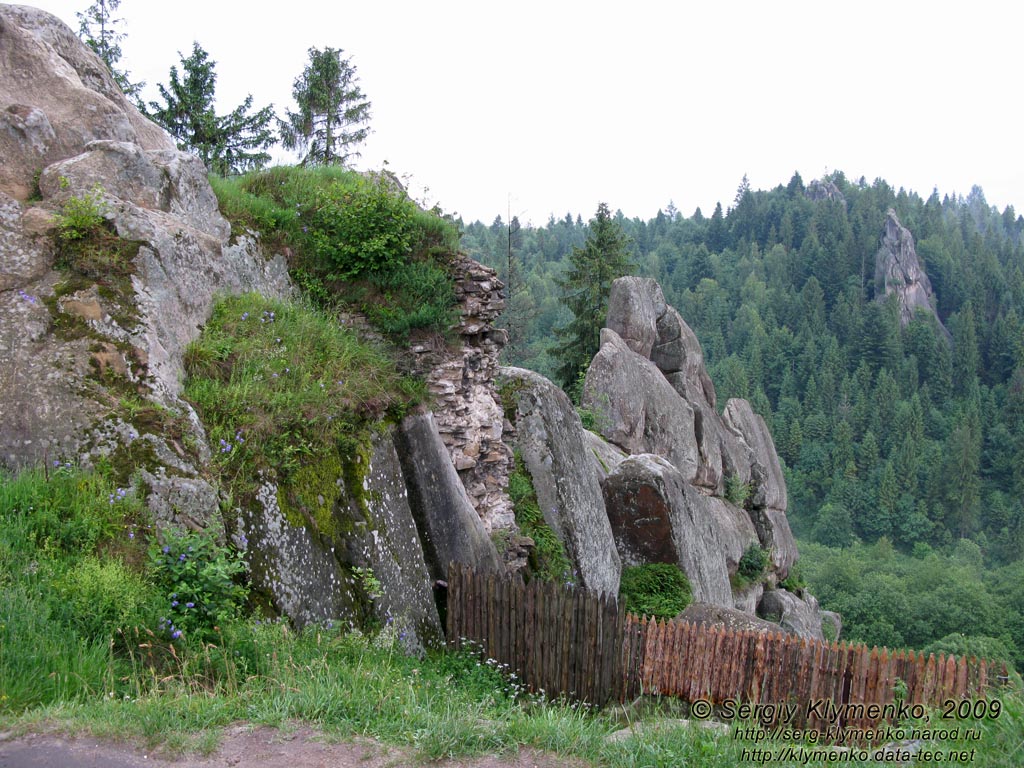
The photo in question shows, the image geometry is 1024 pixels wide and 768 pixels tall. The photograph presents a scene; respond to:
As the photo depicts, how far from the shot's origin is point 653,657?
28.4 ft

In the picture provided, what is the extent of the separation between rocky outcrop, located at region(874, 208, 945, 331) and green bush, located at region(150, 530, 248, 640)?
121 m

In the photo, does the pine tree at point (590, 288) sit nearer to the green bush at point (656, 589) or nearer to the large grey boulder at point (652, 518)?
the large grey boulder at point (652, 518)

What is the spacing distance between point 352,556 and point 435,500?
1.84 metres

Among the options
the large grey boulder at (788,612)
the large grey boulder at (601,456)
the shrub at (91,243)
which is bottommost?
the large grey boulder at (788,612)

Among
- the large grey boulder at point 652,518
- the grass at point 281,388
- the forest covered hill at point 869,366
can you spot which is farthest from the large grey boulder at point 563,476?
the forest covered hill at point 869,366

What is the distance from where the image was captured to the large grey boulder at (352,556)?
6918 millimetres

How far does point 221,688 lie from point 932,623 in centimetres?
5602

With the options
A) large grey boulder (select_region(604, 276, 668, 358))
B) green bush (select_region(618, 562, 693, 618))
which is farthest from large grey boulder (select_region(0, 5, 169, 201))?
large grey boulder (select_region(604, 276, 668, 358))

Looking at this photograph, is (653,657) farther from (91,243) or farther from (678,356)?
(678,356)

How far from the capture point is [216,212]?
1037 centimetres

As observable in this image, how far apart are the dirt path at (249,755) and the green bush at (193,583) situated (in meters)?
1.02

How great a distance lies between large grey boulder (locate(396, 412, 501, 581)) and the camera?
9250mm

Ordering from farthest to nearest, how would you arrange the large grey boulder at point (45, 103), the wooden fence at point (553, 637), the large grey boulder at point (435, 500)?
the large grey boulder at point (435, 500), the large grey boulder at point (45, 103), the wooden fence at point (553, 637)

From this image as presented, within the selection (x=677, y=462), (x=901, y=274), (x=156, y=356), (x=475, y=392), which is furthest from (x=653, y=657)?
(x=901, y=274)
